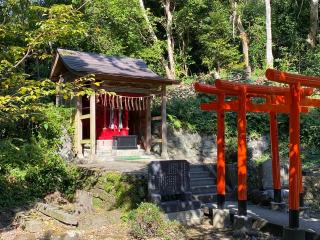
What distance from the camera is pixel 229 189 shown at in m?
13.6

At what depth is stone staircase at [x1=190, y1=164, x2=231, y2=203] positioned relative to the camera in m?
12.4

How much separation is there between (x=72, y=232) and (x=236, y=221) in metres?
3.95

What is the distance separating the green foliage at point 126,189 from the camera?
35.6ft

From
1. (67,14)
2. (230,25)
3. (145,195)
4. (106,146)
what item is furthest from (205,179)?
(230,25)

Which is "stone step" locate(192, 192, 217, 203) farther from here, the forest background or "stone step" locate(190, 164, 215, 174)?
the forest background

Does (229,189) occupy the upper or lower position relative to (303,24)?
lower

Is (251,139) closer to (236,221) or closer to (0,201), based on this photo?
(236,221)

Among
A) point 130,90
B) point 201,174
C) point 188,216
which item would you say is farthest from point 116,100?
point 188,216

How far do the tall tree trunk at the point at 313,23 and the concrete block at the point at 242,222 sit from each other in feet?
65.6

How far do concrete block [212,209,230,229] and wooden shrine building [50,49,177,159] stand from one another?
620cm

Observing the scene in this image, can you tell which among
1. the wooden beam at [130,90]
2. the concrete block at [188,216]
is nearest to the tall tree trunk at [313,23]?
the wooden beam at [130,90]

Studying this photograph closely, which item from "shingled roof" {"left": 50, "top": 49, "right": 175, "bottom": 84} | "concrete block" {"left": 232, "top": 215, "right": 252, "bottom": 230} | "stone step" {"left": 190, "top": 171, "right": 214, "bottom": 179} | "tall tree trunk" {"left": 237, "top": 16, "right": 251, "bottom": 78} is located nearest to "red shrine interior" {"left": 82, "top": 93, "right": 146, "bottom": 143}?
"shingled roof" {"left": 50, "top": 49, "right": 175, "bottom": 84}

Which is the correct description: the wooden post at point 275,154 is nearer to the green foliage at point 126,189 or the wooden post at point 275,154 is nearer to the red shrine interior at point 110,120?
the green foliage at point 126,189

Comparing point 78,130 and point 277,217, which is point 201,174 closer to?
point 277,217
